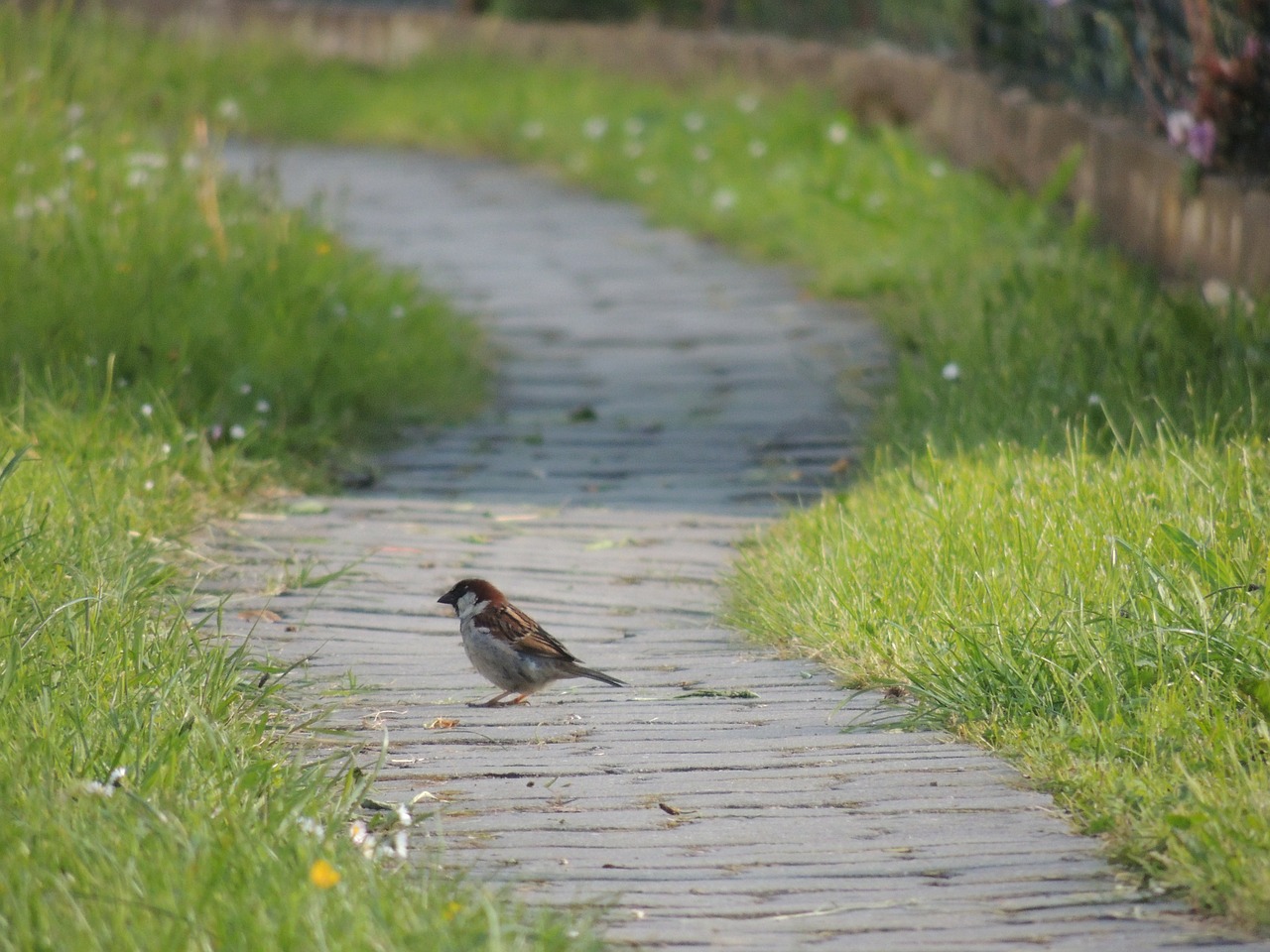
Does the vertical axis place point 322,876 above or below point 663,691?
above

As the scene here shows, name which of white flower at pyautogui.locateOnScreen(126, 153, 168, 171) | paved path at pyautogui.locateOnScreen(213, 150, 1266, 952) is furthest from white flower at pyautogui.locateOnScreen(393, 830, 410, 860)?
white flower at pyautogui.locateOnScreen(126, 153, 168, 171)

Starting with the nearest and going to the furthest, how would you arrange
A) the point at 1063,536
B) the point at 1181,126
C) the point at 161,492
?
the point at 1063,536 < the point at 161,492 < the point at 1181,126

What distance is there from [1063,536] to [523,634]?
4.42 feet

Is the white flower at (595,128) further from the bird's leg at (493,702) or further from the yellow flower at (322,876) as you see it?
the yellow flower at (322,876)

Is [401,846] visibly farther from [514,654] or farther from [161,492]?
[161,492]

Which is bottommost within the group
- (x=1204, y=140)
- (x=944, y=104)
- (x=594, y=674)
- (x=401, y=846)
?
(x=594, y=674)

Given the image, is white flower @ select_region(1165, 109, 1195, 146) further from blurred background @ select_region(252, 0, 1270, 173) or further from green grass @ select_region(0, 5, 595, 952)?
green grass @ select_region(0, 5, 595, 952)

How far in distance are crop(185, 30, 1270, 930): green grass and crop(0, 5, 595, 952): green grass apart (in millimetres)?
1196

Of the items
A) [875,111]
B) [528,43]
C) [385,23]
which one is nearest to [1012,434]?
[875,111]

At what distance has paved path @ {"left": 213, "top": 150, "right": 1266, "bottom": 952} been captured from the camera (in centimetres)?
312

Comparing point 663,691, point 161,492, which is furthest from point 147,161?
point 663,691

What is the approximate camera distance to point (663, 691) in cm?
428

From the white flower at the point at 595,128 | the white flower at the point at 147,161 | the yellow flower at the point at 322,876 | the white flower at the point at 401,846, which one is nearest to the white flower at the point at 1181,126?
the white flower at the point at 147,161

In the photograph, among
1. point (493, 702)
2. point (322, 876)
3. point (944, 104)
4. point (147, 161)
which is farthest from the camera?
point (944, 104)
